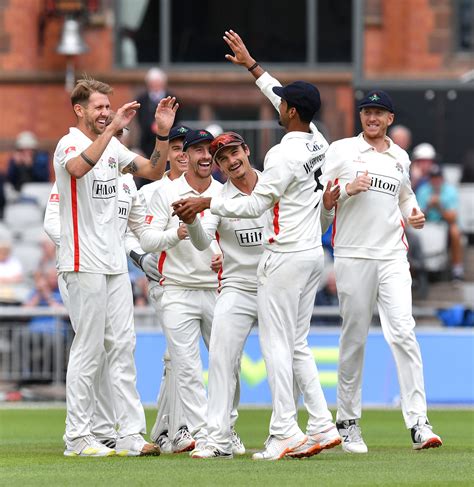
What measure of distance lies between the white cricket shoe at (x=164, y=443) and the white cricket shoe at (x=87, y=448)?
83 cm

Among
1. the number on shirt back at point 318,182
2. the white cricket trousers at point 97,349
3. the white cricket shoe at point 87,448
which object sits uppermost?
the number on shirt back at point 318,182

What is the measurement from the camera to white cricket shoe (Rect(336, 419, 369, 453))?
40.5 feet

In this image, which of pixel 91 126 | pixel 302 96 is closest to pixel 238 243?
pixel 302 96

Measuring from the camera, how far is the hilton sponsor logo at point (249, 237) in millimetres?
11695

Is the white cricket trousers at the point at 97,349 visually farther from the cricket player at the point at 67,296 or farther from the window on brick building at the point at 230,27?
the window on brick building at the point at 230,27

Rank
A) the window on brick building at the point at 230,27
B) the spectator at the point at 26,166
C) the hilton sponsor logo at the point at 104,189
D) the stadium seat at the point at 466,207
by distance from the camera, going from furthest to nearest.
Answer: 1. the window on brick building at the point at 230,27
2. the spectator at the point at 26,166
3. the stadium seat at the point at 466,207
4. the hilton sponsor logo at the point at 104,189

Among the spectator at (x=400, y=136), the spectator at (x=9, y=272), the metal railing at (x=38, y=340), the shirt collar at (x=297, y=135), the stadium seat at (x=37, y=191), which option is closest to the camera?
the shirt collar at (x=297, y=135)

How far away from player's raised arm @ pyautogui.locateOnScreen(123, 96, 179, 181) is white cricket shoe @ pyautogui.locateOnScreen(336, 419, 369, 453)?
91.6 inches

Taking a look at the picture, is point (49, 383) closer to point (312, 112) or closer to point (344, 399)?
point (344, 399)

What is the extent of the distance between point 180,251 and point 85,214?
3.47ft

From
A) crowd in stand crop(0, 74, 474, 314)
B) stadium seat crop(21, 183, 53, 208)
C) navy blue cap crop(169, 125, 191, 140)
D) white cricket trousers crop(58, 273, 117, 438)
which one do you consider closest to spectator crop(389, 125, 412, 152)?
crowd in stand crop(0, 74, 474, 314)

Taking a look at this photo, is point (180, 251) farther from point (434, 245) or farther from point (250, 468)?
point (434, 245)

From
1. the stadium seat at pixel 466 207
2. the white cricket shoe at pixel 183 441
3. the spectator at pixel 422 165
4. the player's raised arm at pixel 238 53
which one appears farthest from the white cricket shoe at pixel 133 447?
the stadium seat at pixel 466 207

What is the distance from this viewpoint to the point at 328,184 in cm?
1209
